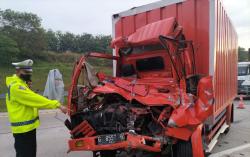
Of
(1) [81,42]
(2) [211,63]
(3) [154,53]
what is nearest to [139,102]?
(3) [154,53]

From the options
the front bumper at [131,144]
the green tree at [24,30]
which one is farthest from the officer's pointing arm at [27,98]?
the green tree at [24,30]

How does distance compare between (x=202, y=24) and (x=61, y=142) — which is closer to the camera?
(x=202, y=24)

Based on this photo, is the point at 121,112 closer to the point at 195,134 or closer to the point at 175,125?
the point at 175,125

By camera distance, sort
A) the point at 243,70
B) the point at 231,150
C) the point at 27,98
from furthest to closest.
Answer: the point at 243,70 < the point at 231,150 < the point at 27,98

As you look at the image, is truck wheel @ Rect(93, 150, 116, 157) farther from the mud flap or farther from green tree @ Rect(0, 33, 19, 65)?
green tree @ Rect(0, 33, 19, 65)

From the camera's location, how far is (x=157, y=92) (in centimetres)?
464

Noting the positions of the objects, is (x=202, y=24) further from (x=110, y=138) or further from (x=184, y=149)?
(x=110, y=138)

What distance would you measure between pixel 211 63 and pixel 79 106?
2.44m

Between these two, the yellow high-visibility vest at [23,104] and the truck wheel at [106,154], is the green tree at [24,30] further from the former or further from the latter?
the yellow high-visibility vest at [23,104]

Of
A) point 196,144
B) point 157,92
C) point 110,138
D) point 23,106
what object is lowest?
point 196,144

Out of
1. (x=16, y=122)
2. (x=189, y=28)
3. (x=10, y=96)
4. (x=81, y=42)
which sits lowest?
(x=16, y=122)

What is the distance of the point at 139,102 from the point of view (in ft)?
14.8

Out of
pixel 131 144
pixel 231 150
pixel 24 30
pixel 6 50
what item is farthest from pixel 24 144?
pixel 24 30

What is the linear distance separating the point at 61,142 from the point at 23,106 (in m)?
3.44
